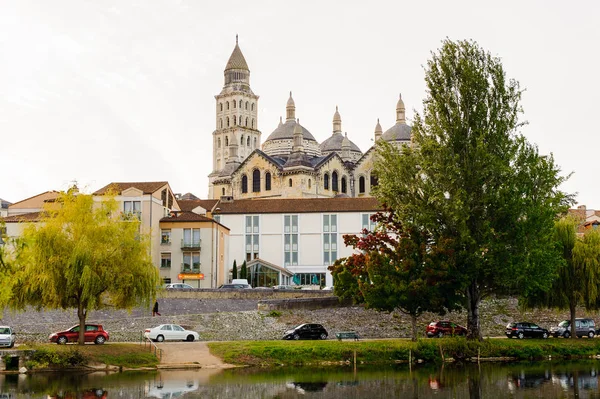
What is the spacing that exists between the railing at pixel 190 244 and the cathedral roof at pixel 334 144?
240ft

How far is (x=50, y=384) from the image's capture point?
110 feet

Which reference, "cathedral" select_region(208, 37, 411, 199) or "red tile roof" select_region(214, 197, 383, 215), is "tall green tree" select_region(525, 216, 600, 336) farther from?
"cathedral" select_region(208, 37, 411, 199)

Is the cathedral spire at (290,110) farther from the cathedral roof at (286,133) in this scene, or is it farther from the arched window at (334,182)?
the arched window at (334,182)

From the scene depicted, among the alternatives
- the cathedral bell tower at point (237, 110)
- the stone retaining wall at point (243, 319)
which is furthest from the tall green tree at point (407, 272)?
the cathedral bell tower at point (237, 110)

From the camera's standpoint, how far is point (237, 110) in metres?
162

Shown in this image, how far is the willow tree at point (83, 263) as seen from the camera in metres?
38.7

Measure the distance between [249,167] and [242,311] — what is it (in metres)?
72.1

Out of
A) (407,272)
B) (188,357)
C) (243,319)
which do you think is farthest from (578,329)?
(188,357)

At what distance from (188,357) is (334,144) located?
107 meters

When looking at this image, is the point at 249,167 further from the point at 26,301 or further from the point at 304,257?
the point at 26,301

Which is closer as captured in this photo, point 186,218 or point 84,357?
point 84,357

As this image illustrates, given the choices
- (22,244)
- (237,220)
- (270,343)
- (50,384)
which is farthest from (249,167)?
(22,244)

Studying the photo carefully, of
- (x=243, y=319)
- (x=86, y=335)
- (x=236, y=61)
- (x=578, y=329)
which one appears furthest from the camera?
(x=236, y=61)

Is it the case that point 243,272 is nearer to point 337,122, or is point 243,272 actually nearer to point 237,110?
point 337,122
